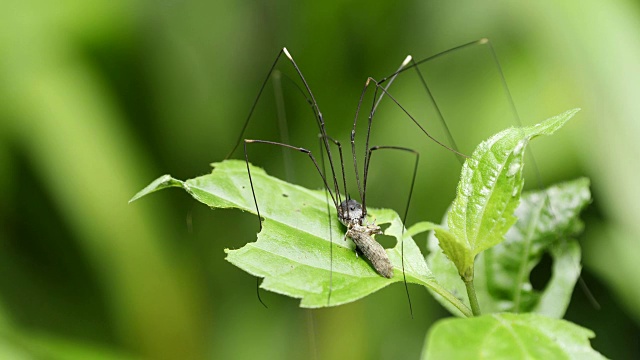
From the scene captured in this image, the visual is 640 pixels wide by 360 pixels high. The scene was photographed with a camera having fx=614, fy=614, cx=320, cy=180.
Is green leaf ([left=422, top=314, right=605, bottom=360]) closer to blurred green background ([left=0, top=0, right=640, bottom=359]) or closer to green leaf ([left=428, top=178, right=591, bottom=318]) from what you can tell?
green leaf ([left=428, top=178, right=591, bottom=318])

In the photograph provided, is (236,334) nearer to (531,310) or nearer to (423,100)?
(423,100)

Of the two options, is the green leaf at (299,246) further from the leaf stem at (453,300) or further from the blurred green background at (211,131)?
the blurred green background at (211,131)

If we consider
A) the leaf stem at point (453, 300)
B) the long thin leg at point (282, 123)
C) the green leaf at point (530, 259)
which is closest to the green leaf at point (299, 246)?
the leaf stem at point (453, 300)

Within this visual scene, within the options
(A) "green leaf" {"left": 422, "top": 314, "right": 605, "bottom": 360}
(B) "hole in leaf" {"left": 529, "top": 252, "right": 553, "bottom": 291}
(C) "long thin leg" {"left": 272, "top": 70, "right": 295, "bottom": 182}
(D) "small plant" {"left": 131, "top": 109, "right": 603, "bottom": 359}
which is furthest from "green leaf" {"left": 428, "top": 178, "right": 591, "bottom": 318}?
(C) "long thin leg" {"left": 272, "top": 70, "right": 295, "bottom": 182}

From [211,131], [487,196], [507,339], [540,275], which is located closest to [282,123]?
[211,131]

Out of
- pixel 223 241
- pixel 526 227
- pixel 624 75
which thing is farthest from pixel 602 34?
pixel 223 241

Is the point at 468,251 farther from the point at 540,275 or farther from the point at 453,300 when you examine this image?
the point at 540,275
